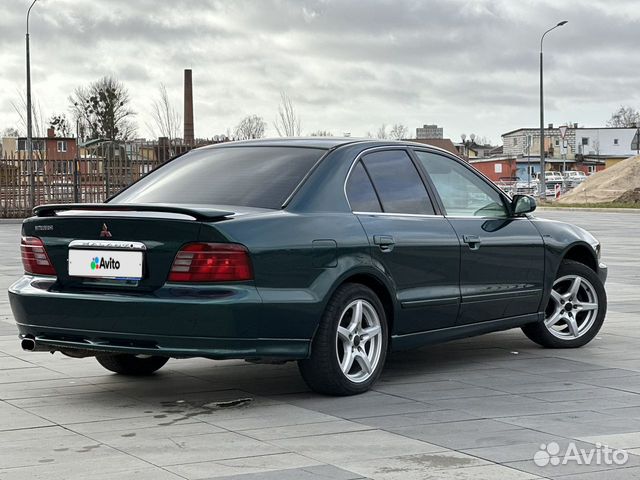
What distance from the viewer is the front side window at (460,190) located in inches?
310

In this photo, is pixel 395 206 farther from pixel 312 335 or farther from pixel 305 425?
pixel 305 425

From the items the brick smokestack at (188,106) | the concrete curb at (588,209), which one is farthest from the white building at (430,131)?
the concrete curb at (588,209)

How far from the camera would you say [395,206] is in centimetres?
742

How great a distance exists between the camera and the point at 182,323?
6.20 metres

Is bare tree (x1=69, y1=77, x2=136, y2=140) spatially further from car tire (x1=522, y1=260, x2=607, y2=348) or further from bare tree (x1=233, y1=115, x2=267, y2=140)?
car tire (x1=522, y1=260, x2=607, y2=348)

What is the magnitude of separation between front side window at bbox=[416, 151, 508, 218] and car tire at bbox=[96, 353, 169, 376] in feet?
6.97

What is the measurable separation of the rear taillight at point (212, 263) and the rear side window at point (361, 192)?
1.05 meters

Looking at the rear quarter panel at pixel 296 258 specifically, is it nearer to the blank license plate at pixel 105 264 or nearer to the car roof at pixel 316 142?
the blank license plate at pixel 105 264

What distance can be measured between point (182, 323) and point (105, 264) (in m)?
0.60

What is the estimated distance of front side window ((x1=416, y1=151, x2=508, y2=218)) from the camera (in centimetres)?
788

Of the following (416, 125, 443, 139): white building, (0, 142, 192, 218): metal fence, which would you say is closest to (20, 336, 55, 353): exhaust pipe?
(0, 142, 192, 218): metal fence

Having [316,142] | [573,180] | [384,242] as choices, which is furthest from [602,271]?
[573,180]

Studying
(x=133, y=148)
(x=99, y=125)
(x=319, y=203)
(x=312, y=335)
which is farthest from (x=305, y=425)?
(x=99, y=125)

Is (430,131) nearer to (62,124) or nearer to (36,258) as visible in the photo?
(62,124)
